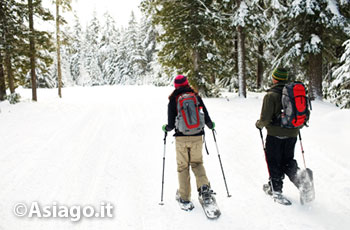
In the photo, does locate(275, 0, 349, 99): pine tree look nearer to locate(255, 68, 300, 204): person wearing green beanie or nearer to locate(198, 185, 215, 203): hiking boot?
locate(255, 68, 300, 204): person wearing green beanie

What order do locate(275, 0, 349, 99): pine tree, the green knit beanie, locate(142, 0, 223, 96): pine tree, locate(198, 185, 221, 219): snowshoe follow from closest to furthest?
1. locate(198, 185, 221, 219): snowshoe
2. the green knit beanie
3. locate(275, 0, 349, 99): pine tree
4. locate(142, 0, 223, 96): pine tree

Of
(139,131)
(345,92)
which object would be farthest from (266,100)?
(345,92)

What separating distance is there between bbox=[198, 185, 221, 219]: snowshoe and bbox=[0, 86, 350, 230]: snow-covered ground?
105mm

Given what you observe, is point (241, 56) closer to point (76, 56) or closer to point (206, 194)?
point (206, 194)

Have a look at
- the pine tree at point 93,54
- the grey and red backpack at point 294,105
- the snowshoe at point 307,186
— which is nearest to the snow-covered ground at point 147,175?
the snowshoe at point 307,186

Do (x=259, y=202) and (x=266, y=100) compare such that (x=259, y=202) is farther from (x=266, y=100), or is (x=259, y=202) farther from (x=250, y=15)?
(x=250, y=15)

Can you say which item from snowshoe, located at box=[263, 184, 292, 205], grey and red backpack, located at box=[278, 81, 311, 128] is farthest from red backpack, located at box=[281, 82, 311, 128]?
snowshoe, located at box=[263, 184, 292, 205]

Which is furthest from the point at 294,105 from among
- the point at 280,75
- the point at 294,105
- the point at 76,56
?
the point at 76,56

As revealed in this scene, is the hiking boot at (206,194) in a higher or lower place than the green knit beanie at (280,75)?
lower

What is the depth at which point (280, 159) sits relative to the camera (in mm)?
4273

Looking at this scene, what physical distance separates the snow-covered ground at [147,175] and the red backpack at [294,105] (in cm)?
152

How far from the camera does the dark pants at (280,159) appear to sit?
13.8 feet

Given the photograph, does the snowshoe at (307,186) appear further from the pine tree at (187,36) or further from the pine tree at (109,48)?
the pine tree at (109,48)

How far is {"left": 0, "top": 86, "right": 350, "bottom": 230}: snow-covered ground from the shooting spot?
3879 millimetres
